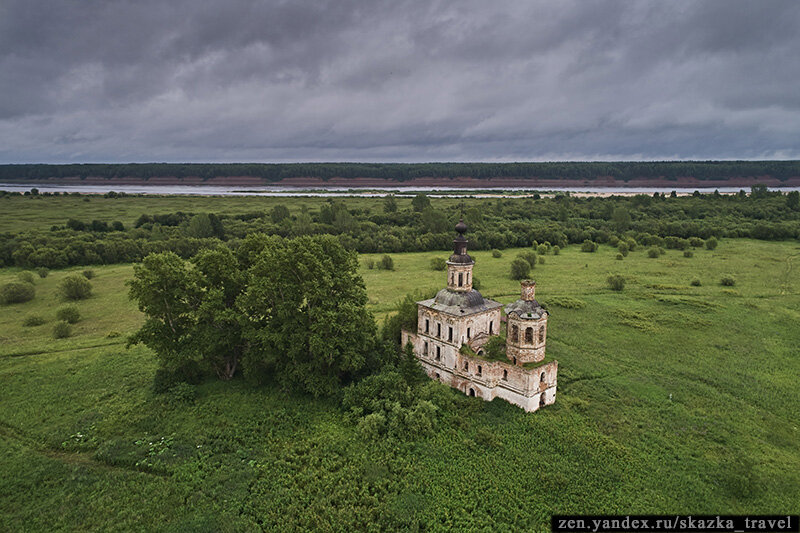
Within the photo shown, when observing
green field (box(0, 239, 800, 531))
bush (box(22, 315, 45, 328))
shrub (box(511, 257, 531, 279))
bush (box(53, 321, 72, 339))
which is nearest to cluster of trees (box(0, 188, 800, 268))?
shrub (box(511, 257, 531, 279))

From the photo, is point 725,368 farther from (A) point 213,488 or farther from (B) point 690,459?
(A) point 213,488

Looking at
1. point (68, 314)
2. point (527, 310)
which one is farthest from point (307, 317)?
point (68, 314)

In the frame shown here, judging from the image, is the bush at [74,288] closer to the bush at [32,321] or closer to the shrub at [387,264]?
the bush at [32,321]

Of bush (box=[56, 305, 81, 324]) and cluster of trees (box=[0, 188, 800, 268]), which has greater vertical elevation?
cluster of trees (box=[0, 188, 800, 268])

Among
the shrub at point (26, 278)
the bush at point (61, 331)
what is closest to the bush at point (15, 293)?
the shrub at point (26, 278)

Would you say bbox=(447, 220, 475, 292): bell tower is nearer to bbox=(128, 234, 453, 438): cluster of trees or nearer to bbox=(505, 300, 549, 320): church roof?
bbox=(505, 300, 549, 320): church roof
